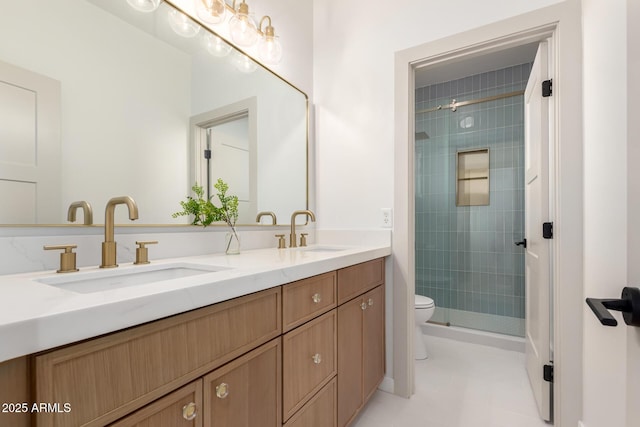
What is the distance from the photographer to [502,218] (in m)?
2.79

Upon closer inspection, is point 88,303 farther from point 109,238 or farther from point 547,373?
point 547,373

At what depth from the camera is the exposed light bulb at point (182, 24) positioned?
126 centimetres

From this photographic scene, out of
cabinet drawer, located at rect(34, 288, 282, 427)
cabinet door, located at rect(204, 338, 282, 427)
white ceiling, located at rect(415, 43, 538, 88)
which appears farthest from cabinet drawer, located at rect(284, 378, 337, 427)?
white ceiling, located at rect(415, 43, 538, 88)

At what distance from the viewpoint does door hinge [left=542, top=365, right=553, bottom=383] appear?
151 cm

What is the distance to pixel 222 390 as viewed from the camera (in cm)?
74

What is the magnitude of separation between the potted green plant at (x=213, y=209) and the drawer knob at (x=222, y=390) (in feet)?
2.34

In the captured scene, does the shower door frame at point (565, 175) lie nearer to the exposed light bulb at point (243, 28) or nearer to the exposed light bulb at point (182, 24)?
the exposed light bulb at point (243, 28)

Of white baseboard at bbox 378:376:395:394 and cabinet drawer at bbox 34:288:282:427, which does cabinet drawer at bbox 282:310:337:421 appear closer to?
cabinet drawer at bbox 34:288:282:427

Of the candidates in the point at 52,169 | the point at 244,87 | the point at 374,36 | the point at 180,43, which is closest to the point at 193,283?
the point at 52,169

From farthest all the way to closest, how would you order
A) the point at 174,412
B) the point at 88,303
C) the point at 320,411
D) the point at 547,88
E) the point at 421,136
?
the point at 421,136
the point at 547,88
the point at 320,411
the point at 174,412
the point at 88,303

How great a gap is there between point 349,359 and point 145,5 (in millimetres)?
1678

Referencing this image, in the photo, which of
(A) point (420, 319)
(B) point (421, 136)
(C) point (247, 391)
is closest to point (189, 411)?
(C) point (247, 391)

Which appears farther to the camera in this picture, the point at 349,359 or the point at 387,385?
the point at 387,385

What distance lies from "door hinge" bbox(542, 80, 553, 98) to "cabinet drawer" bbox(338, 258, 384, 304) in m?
1.18
